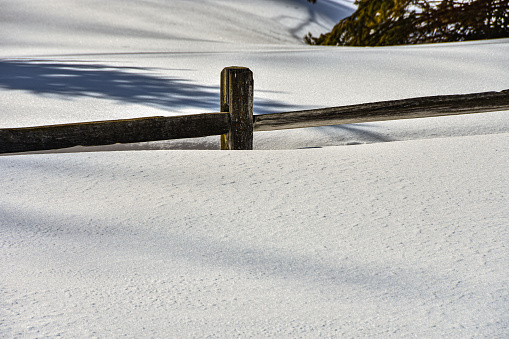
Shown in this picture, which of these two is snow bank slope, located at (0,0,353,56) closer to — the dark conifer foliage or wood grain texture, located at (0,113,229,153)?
the dark conifer foliage

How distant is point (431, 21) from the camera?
9672mm

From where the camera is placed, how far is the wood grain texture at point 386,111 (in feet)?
11.4

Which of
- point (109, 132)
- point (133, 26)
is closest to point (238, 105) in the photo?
point (109, 132)

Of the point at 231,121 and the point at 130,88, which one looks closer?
the point at 231,121

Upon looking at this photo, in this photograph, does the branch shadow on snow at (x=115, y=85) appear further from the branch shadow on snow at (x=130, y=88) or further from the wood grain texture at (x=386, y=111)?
the wood grain texture at (x=386, y=111)

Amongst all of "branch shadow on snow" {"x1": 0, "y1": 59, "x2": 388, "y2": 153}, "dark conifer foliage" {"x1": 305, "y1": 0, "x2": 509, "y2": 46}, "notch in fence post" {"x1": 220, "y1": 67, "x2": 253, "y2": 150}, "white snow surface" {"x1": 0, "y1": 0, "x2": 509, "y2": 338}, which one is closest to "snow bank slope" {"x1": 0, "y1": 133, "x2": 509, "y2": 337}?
"white snow surface" {"x1": 0, "y1": 0, "x2": 509, "y2": 338}

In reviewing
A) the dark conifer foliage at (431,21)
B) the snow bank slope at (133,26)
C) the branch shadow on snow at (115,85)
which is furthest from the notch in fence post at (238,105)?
the dark conifer foliage at (431,21)

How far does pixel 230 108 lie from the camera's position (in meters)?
3.31

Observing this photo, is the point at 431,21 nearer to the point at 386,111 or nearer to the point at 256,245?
the point at 386,111

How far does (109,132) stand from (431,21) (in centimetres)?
836

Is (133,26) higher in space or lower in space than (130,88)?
higher

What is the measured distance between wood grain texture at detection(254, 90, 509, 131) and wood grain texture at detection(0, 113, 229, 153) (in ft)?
1.31

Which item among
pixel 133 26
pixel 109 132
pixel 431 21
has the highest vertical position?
pixel 431 21

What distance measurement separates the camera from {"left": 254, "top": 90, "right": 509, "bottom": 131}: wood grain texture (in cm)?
348
